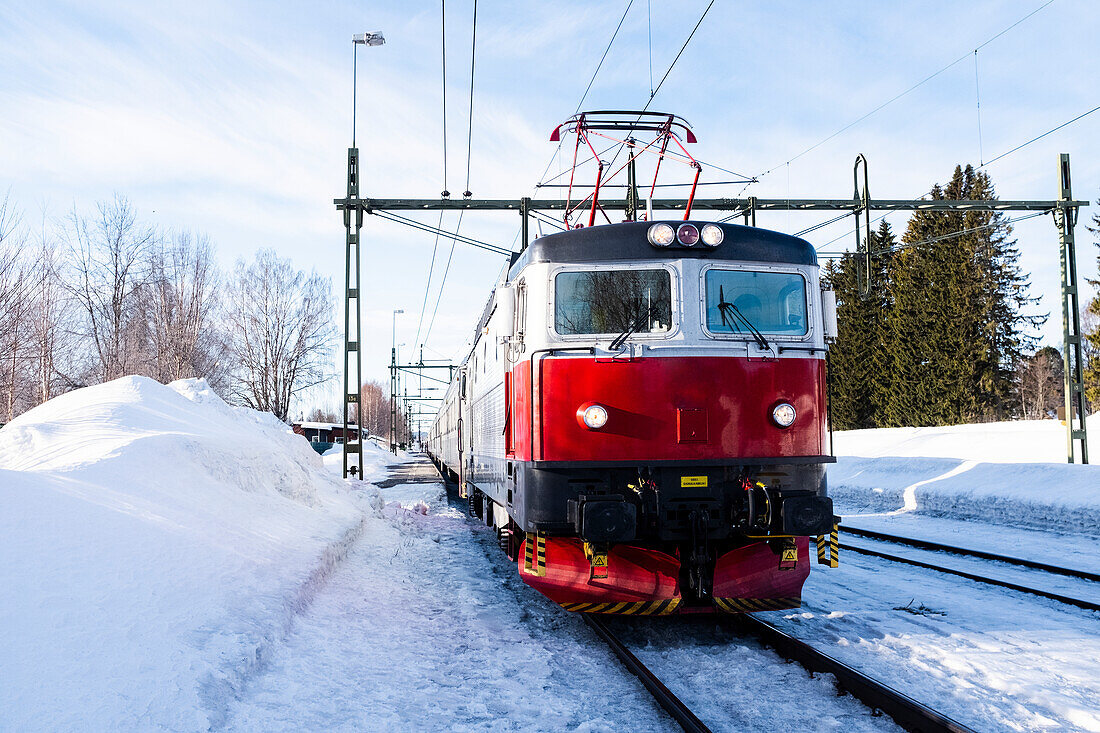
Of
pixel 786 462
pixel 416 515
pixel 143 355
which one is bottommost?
pixel 416 515

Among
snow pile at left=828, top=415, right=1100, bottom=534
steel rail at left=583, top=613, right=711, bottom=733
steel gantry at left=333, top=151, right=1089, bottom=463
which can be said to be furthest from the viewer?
steel gantry at left=333, top=151, right=1089, bottom=463

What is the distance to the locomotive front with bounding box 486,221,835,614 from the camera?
6109 mm

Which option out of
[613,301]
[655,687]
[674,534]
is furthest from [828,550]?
[613,301]

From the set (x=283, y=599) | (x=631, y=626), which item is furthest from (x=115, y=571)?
(x=631, y=626)

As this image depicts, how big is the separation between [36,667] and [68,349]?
33.8 meters

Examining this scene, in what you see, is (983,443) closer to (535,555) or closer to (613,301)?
(613,301)

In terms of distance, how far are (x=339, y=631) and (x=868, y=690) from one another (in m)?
4.12

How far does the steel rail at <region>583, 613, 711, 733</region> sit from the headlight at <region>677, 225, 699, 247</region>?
325 cm

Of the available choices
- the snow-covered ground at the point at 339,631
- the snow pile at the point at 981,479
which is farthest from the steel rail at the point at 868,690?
the snow pile at the point at 981,479

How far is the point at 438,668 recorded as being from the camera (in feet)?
18.6

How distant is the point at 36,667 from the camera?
13.2ft

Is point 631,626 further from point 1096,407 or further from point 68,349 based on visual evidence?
point 1096,407

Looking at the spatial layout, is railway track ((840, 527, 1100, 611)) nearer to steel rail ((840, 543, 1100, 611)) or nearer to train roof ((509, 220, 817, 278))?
steel rail ((840, 543, 1100, 611))

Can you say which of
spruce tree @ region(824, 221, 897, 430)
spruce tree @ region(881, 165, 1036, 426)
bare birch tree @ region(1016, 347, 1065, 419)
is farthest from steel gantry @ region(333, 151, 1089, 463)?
bare birch tree @ region(1016, 347, 1065, 419)
